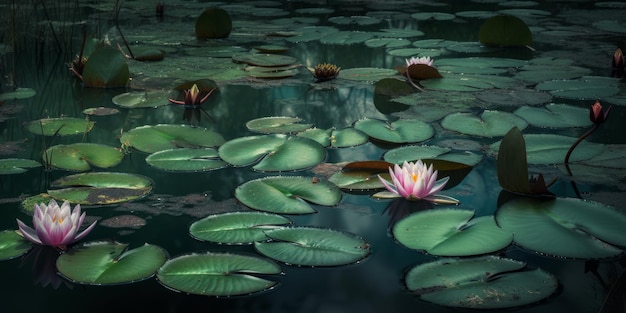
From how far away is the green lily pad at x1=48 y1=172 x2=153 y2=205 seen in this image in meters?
2.17

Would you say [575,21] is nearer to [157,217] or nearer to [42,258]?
[157,217]

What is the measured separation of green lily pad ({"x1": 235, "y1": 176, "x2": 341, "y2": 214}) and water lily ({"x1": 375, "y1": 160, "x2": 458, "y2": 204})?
0.19m

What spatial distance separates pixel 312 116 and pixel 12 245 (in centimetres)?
157

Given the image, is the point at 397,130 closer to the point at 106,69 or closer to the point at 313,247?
the point at 313,247

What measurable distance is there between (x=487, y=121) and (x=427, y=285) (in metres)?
1.45

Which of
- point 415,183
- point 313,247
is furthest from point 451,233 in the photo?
point 313,247

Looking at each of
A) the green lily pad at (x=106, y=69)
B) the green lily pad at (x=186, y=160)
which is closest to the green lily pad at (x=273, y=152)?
the green lily pad at (x=186, y=160)

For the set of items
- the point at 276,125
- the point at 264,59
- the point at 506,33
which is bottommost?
A: the point at 276,125

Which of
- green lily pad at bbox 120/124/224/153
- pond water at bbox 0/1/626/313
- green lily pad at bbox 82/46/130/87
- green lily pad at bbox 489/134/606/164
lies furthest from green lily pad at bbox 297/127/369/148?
green lily pad at bbox 82/46/130/87

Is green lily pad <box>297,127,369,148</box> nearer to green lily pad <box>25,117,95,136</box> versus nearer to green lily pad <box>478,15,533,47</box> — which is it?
green lily pad <box>25,117,95,136</box>

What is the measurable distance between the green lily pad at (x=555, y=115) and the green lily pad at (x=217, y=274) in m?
1.65

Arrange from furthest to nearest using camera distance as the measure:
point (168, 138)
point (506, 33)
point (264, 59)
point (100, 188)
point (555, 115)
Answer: point (506, 33)
point (264, 59)
point (555, 115)
point (168, 138)
point (100, 188)

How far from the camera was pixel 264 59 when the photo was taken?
168 inches

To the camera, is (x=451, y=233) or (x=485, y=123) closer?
(x=451, y=233)
